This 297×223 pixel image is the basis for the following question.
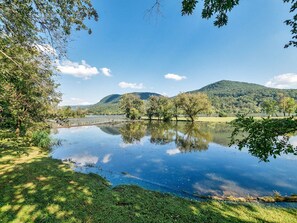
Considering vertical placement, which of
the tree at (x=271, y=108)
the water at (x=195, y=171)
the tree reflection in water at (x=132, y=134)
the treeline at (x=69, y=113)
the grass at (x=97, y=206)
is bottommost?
the water at (x=195, y=171)

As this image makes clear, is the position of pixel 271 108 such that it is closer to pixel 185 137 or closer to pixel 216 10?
pixel 216 10

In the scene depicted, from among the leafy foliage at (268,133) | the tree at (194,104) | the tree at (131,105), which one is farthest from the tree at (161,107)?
the leafy foliage at (268,133)

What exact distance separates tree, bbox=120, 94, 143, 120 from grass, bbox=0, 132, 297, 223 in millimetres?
72958

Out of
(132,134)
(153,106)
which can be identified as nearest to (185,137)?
(132,134)

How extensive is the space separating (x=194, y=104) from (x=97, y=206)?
60.4 m

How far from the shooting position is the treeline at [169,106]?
6431 cm

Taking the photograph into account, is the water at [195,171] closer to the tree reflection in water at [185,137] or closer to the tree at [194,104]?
the tree reflection in water at [185,137]

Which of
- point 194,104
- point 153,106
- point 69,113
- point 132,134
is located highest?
point 194,104

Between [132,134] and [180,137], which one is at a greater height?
[180,137]

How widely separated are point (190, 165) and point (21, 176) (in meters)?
13.2

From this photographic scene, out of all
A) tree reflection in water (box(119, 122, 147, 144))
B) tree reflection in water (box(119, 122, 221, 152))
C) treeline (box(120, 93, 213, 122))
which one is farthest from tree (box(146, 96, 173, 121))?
tree reflection in water (box(119, 122, 221, 152))

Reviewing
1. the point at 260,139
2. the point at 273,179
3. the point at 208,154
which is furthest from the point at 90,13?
the point at 208,154

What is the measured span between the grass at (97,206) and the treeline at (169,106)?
5699 cm

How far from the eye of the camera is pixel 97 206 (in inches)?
301
